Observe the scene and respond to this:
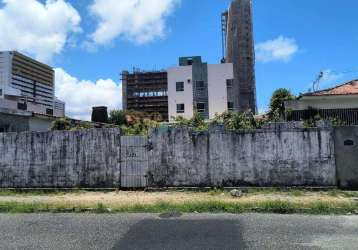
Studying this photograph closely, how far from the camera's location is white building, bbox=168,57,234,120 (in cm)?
6144

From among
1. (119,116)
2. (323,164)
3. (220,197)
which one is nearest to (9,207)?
(220,197)

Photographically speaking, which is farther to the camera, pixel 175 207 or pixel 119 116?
pixel 119 116

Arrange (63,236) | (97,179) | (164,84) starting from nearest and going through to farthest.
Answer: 1. (63,236)
2. (97,179)
3. (164,84)

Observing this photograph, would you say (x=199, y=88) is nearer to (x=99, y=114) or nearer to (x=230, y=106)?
(x=230, y=106)

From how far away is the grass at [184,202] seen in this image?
1084 cm

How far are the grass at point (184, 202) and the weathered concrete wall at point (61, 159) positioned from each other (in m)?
0.51

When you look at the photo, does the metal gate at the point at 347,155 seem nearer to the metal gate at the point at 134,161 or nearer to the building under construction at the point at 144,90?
the metal gate at the point at 134,161

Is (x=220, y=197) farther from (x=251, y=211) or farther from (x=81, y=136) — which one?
(x=81, y=136)

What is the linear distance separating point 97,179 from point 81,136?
1.65 m

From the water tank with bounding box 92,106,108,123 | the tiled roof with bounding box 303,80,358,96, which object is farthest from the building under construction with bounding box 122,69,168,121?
the tiled roof with bounding box 303,80,358,96

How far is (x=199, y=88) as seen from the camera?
2442 inches

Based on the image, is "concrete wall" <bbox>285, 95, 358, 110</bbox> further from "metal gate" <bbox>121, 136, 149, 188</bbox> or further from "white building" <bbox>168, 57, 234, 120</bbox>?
"white building" <bbox>168, 57, 234, 120</bbox>

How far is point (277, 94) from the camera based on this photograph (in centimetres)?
3606

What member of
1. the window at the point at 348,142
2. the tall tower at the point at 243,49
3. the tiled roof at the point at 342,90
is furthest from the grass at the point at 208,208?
the tall tower at the point at 243,49
